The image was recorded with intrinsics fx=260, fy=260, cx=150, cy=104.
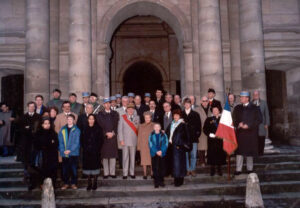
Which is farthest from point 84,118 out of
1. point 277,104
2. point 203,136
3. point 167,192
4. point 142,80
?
point 142,80

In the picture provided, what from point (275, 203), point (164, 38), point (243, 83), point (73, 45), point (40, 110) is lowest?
point (275, 203)

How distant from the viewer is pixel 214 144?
704 cm

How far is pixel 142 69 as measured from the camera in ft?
61.8

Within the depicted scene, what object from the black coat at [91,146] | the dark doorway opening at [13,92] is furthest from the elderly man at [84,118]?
the dark doorway opening at [13,92]

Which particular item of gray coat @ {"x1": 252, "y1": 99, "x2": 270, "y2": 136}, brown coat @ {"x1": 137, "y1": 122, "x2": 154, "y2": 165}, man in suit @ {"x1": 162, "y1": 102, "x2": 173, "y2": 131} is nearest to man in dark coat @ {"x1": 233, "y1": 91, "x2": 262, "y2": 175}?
gray coat @ {"x1": 252, "y1": 99, "x2": 270, "y2": 136}

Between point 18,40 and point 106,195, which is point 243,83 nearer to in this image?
point 106,195

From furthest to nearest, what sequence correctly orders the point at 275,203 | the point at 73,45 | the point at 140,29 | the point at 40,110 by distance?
the point at 140,29
the point at 73,45
the point at 40,110
the point at 275,203

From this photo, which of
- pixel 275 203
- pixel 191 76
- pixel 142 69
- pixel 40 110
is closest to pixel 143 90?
pixel 142 69

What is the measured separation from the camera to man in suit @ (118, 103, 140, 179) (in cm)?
696

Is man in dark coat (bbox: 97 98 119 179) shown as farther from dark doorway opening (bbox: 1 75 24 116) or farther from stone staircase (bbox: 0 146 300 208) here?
dark doorway opening (bbox: 1 75 24 116)

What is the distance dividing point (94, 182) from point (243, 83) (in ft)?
22.9

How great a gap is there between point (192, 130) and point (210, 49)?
4.20 m

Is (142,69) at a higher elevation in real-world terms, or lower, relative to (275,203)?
higher

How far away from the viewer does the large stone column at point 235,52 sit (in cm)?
1130
